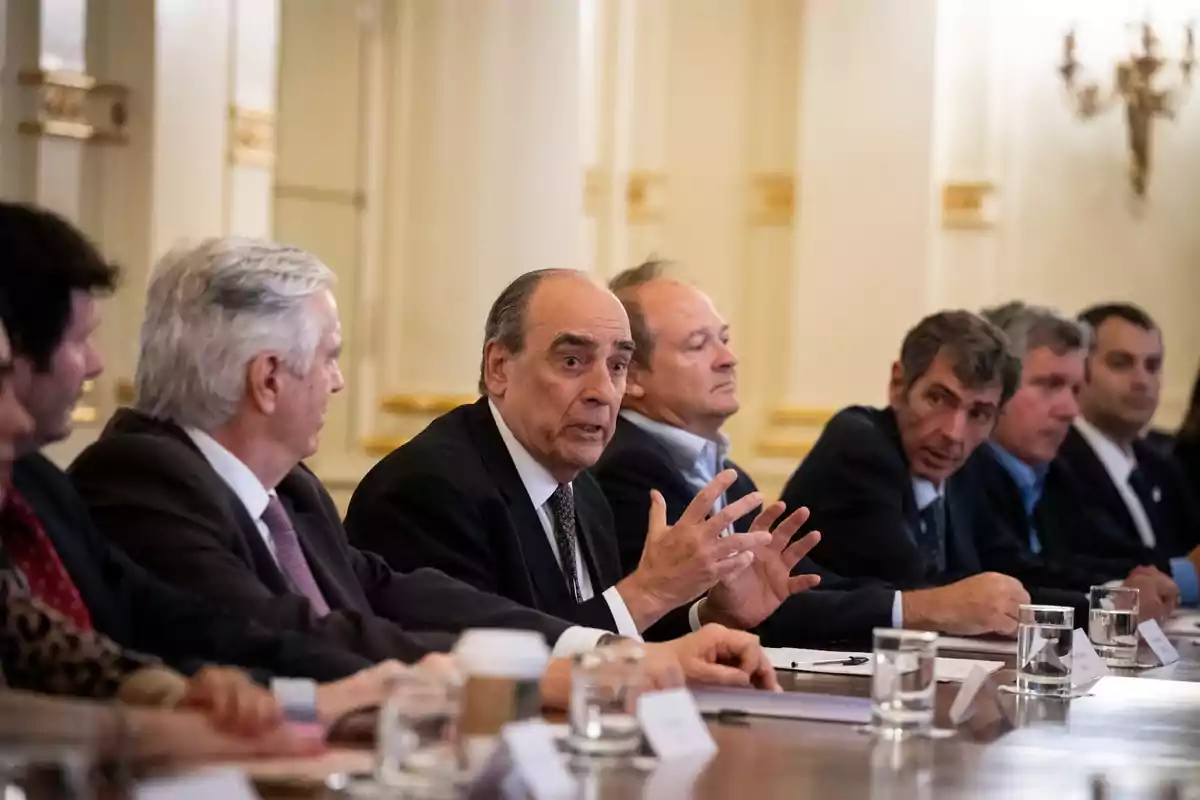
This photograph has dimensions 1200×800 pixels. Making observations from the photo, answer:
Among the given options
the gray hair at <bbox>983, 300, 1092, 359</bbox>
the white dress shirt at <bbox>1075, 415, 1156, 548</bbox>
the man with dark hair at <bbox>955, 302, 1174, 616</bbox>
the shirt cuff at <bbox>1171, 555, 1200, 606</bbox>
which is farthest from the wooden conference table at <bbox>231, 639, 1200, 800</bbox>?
the white dress shirt at <bbox>1075, 415, 1156, 548</bbox>

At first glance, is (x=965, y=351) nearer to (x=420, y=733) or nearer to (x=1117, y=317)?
(x=1117, y=317)

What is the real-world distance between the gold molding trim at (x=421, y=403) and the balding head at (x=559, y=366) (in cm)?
248

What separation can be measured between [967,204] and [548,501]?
4.27 metres

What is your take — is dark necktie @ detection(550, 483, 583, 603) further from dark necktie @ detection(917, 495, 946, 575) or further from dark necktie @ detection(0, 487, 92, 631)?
dark necktie @ detection(917, 495, 946, 575)

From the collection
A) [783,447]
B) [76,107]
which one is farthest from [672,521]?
[783,447]

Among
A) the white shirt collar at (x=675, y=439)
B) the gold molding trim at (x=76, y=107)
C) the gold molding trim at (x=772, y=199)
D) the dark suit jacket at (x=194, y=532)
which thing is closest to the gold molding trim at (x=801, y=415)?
the gold molding trim at (x=772, y=199)

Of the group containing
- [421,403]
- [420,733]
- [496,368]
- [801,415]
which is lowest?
[801,415]

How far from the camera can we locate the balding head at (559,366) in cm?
→ 326

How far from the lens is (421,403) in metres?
5.95

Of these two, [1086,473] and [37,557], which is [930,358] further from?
[37,557]

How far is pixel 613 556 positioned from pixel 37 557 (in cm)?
142

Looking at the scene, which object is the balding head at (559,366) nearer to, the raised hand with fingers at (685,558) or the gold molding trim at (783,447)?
the raised hand with fingers at (685,558)

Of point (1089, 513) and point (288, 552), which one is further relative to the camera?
point (1089, 513)

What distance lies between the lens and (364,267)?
6.49 m
